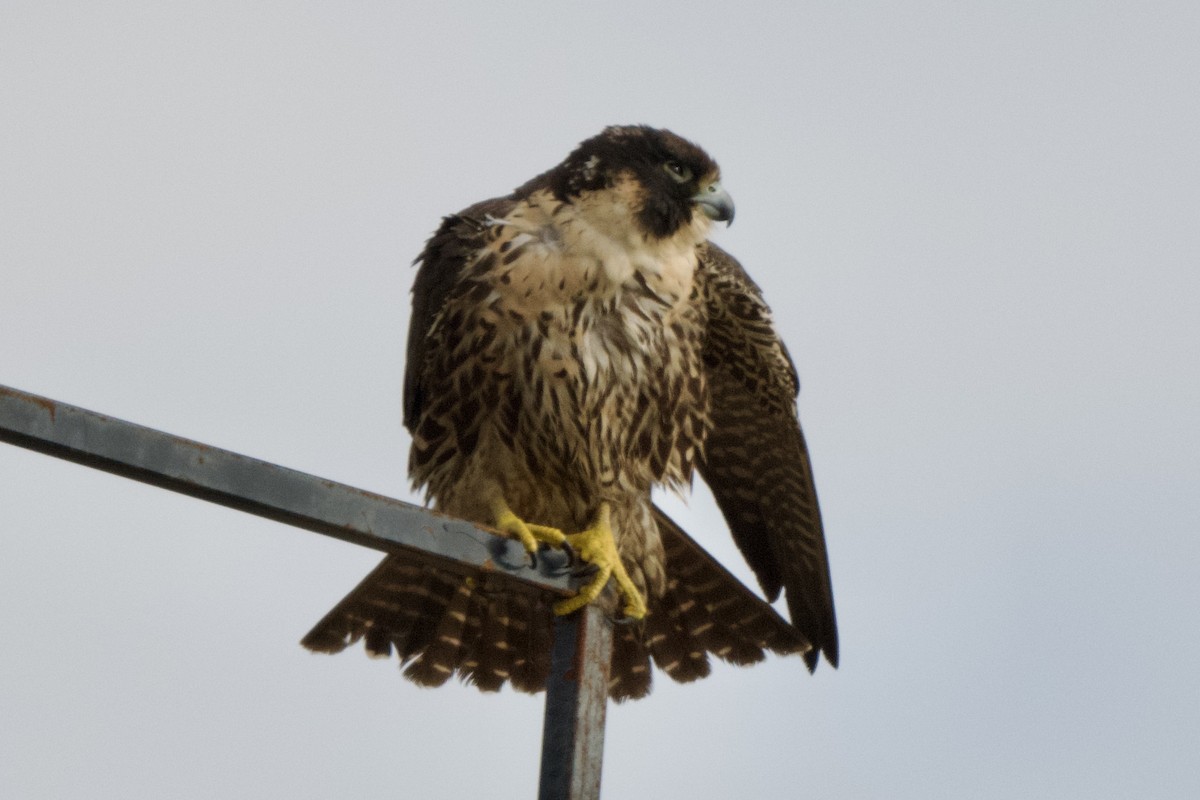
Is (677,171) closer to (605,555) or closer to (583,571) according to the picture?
→ (605,555)

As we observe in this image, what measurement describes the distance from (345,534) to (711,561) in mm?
2327

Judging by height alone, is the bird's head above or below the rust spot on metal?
above

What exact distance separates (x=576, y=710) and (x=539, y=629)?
80.7 inches

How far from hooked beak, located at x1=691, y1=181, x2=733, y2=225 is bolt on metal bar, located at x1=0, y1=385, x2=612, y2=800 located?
1751mm

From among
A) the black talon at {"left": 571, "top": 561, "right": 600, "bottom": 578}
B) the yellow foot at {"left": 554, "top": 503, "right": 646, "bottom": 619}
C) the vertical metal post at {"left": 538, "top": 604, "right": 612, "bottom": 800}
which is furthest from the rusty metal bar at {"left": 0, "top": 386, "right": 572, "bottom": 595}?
the yellow foot at {"left": 554, "top": 503, "right": 646, "bottom": 619}

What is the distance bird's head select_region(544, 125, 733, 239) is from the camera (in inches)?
172

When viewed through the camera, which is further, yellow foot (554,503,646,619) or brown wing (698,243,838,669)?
brown wing (698,243,838,669)

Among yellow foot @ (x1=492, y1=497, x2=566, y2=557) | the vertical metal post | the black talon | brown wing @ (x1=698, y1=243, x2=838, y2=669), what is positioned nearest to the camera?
the vertical metal post

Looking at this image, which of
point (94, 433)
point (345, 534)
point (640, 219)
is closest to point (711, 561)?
point (640, 219)

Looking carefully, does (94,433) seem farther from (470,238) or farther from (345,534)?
(470,238)

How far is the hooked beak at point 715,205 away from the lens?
4.45 m

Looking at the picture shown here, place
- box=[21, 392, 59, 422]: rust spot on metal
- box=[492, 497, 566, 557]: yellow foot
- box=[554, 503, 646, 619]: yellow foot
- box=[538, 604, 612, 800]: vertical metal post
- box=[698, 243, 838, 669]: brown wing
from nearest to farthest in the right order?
box=[21, 392, 59, 422]: rust spot on metal, box=[538, 604, 612, 800]: vertical metal post, box=[492, 497, 566, 557]: yellow foot, box=[554, 503, 646, 619]: yellow foot, box=[698, 243, 838, 669]: brown wing

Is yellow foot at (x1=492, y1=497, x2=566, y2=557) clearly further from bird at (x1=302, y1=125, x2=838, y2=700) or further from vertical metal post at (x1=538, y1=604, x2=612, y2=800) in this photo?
vertical metal post at (x1=538, y1=604, x2=612, y2=800)

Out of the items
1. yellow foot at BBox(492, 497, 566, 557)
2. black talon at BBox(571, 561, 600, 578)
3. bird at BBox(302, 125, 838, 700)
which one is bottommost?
black talon at BBox(571, 561, 600, 578)
